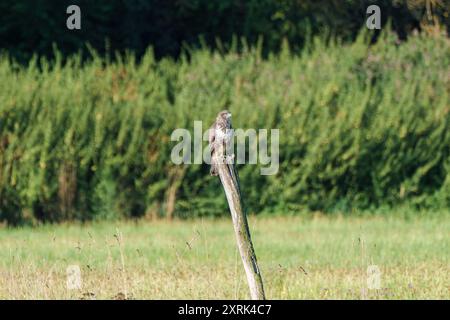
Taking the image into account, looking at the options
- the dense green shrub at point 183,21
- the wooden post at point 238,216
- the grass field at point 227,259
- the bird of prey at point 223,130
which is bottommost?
the grass field at point 227,259

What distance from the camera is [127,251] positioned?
574 inches

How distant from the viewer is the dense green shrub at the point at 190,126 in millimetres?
18906

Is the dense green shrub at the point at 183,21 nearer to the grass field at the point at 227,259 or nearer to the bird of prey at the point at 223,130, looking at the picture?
the grass field at the point at 227,259

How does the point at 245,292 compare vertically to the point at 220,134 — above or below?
below

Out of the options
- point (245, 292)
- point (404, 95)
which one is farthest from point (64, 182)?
point (245, 292)

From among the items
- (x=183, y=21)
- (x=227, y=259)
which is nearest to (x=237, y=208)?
(x=227, y=259)

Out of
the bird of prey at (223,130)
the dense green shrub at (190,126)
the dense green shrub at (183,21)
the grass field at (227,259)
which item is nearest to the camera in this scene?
the bird of prey at (223,130)

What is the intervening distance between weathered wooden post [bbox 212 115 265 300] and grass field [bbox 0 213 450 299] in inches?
32.5

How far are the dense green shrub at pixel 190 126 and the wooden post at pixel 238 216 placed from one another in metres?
9.58

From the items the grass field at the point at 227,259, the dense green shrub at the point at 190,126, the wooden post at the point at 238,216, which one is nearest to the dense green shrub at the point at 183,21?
the dense green shrub at the point at 190,126

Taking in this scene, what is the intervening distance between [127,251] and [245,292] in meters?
4.00

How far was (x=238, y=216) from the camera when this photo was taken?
31.0ft
